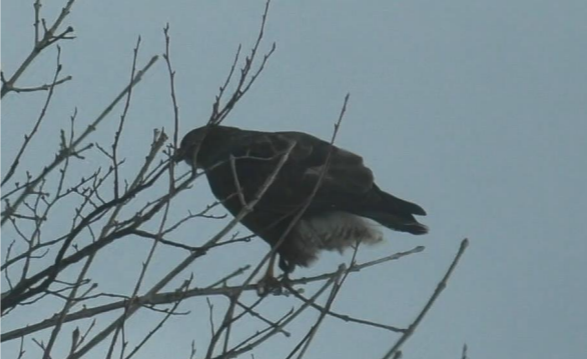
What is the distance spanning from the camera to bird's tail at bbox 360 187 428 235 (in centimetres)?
695

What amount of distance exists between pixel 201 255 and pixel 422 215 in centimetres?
274

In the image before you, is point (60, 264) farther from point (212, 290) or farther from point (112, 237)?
point (212, 290)

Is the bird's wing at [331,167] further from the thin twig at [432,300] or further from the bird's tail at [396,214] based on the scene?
the thin twig at [432,300]

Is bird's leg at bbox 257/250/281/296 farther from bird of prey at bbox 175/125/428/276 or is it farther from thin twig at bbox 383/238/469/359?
thin twig at bbox 383/238/469/359

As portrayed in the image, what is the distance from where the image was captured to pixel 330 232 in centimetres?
731

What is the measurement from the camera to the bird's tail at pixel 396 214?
273 inches

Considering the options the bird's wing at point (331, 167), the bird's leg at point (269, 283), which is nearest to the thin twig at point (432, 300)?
the bird's leg at point (269, 283)

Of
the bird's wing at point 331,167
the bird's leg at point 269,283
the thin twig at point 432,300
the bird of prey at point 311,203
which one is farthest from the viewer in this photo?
the bird's wing at point 331,167

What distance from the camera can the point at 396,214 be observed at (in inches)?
278

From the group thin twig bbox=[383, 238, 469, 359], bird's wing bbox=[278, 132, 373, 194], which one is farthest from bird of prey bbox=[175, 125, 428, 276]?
thin twig bbox=[383, 238, 469, 359]

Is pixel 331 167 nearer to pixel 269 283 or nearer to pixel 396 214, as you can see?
pixel 396 214

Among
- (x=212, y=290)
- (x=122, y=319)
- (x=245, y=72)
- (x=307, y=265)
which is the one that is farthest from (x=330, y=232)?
(x=122, y=319)

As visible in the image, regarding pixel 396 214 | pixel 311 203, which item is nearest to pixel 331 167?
pixel 311 203

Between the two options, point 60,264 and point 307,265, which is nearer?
point 60,264
